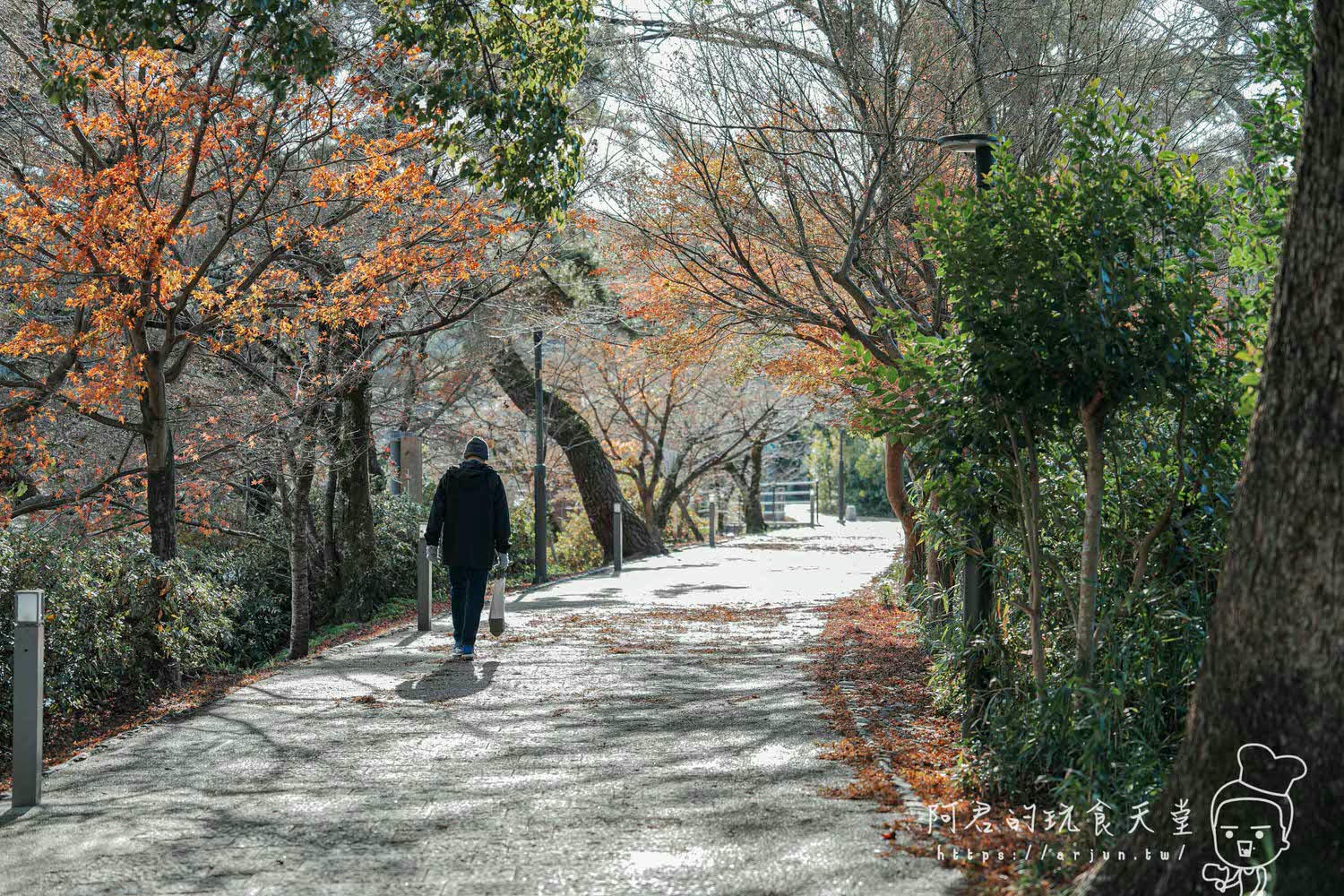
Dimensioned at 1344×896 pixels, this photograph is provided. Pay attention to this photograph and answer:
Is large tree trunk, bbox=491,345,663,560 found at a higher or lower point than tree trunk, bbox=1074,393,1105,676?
higher

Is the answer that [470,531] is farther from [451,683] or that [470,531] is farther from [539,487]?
[539,487]

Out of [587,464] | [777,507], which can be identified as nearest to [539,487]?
[587,464]

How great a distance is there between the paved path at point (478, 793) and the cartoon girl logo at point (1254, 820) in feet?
3.64

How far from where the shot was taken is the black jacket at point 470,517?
1048 cm

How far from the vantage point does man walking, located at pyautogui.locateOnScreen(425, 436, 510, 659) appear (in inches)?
412

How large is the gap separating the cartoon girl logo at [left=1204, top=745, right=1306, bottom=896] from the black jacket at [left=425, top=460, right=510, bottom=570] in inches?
294

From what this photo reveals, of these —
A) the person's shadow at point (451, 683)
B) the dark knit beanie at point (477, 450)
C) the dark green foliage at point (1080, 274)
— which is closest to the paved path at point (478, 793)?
the person's shadow at point (451, 683)

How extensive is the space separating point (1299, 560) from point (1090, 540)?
2.43 metres

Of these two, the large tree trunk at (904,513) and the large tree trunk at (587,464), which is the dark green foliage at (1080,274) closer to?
the large tree trunk at (904,513)

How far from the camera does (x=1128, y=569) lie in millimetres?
6527

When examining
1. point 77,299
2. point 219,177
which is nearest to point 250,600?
point 219,177

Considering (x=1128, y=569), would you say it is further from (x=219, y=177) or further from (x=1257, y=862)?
(x=219, y=177)

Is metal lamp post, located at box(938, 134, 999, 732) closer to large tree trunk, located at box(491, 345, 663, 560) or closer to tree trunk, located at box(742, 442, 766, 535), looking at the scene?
large tree trunk, located at box(491, 345, 663, 560)

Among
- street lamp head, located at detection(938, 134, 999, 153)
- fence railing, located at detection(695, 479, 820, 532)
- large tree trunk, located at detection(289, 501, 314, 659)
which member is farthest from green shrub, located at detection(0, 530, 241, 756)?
fence railing, located at detection(695, 479, 820, 532)
